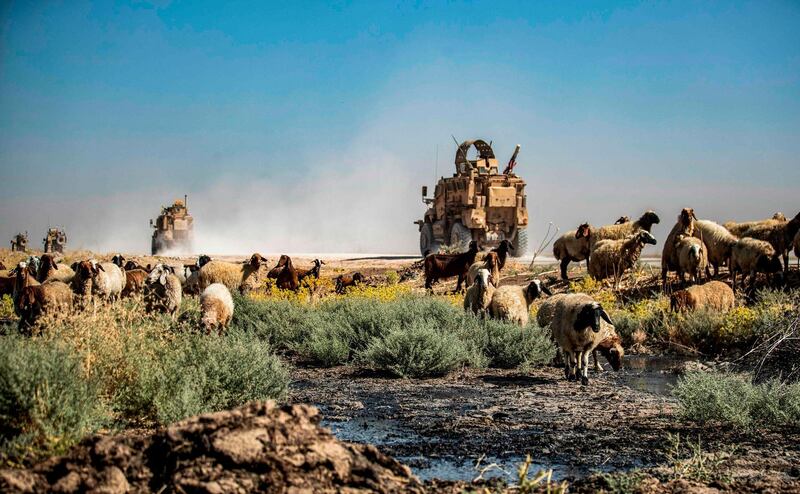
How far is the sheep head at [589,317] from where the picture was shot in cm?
995

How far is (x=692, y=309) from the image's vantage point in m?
15.1

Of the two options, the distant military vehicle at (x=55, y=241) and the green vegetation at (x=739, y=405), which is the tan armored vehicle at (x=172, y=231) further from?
the green vegetation at (x=739, y=405)

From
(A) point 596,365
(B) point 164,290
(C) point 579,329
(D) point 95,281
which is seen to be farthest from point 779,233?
(D) point 95,281

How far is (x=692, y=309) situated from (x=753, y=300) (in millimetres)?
2690

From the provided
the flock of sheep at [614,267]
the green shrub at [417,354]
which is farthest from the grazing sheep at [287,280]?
the green shrub at [417,354]

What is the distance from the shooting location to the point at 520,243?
3538 centimetres

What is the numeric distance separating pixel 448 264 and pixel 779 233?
8.38m

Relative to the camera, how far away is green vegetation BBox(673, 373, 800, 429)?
7.36 m

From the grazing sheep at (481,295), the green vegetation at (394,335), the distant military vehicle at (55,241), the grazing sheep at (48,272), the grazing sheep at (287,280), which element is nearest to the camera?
the green vegetation at (394,335)

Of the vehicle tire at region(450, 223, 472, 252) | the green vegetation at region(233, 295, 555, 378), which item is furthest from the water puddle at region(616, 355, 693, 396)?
the vehicle tire at region(450, 223, 472, 252)

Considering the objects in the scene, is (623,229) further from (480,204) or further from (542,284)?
(480,204)

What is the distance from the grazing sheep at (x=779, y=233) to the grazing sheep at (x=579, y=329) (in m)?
9.95

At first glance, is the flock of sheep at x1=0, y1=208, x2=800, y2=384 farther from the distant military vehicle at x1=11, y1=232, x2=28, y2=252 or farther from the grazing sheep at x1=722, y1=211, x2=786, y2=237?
the distant military vehicle at x1=11, y1=232, x2=28, y2=252

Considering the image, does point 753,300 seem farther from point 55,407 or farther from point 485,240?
point 485,240
